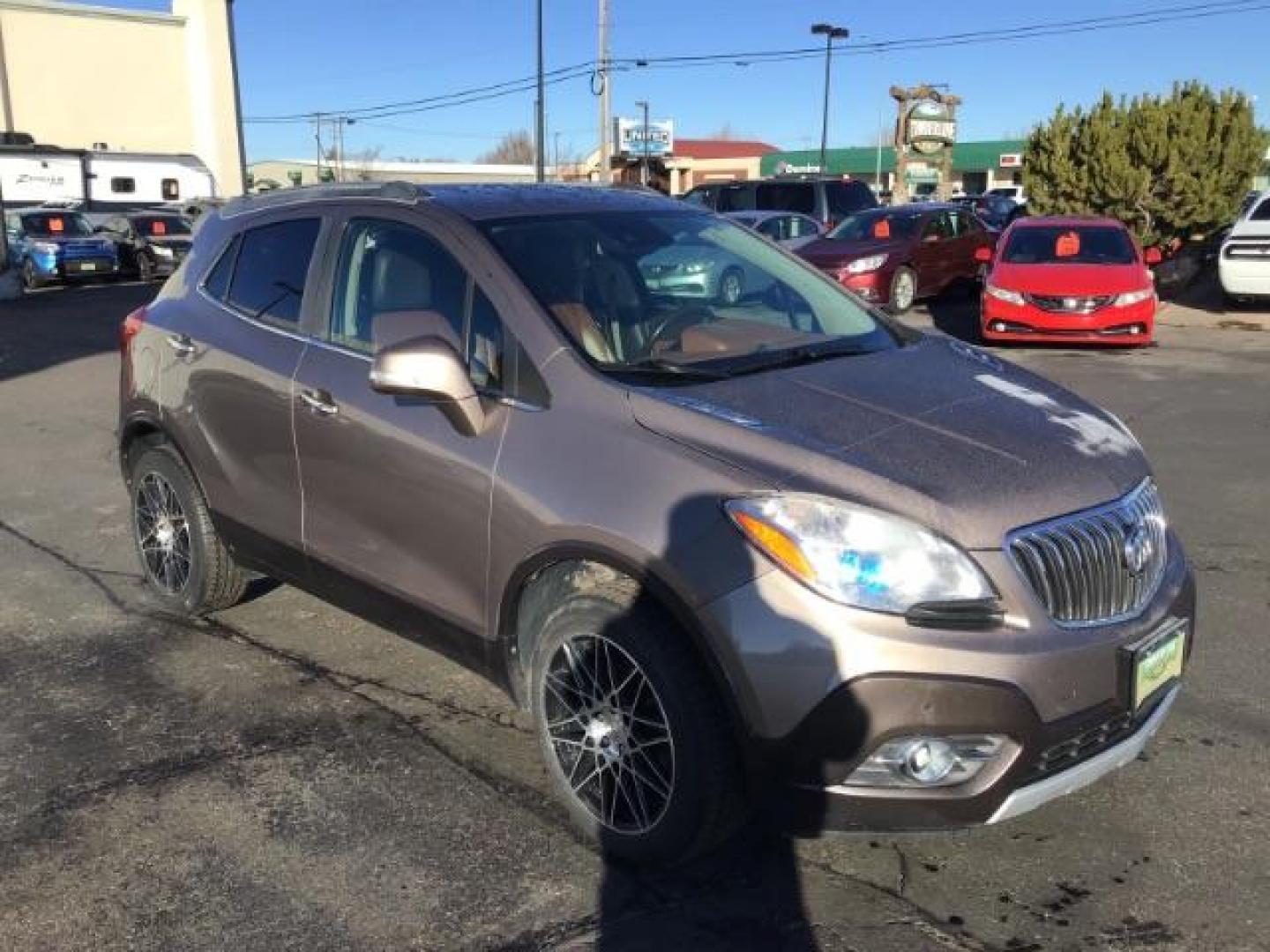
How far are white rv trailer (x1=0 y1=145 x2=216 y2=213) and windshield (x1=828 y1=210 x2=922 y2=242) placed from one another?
2394cm

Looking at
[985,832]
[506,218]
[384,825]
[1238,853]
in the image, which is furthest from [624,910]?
[506,218]

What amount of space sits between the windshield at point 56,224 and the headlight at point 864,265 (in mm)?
16355

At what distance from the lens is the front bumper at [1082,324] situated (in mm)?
12344

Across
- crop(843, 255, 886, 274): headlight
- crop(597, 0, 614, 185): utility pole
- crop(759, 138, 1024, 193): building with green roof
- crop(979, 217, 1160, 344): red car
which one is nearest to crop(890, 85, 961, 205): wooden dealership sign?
crop(597, 0, 614, 185): utility pole

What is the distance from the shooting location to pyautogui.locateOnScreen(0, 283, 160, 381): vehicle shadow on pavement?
13.7 metres

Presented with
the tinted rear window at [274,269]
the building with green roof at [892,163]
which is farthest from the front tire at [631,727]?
the building with green roof at [892,163]

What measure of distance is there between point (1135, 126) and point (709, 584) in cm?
1987

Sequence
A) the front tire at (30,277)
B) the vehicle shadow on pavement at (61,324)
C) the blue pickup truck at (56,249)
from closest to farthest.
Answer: the vehicle shadow on pavement at (61,324), the blue pickup truck at (56,249), the front tire at (30,277)

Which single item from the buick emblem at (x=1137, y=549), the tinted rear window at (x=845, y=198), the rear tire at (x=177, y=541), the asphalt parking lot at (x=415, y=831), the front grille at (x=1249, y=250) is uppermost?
the tinted rear window at (x=845, y=198)

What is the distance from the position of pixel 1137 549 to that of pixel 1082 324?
10257 mm

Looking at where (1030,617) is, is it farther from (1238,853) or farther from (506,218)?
(506,218)

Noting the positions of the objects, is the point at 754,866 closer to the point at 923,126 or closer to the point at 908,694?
the point at 908,694

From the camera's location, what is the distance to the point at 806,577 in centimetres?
261

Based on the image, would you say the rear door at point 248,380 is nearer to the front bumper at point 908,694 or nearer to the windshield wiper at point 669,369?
the windshield wiper at point 669,369
